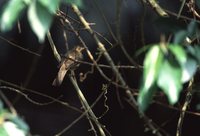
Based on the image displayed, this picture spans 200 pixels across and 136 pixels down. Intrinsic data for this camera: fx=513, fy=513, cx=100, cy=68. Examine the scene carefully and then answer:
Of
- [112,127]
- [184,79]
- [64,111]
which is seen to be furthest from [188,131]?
[184,79]

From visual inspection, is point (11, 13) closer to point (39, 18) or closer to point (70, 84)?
point (39, 18)

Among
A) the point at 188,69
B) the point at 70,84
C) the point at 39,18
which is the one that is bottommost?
the point at 70,84

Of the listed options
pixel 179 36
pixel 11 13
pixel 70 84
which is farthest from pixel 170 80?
pixel 70 84

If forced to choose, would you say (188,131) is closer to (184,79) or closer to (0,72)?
(0,72)

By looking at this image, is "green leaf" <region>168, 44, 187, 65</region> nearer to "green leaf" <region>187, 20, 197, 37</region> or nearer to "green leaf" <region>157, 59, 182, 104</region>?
"green leaf" <region>157, 59, 182, 104</region>

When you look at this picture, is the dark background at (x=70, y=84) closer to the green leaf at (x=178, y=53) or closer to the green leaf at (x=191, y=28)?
the green leaf at (x=191, y=28)

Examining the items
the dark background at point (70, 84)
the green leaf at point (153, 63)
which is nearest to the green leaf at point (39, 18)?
the green leaf at point (153, 63)
